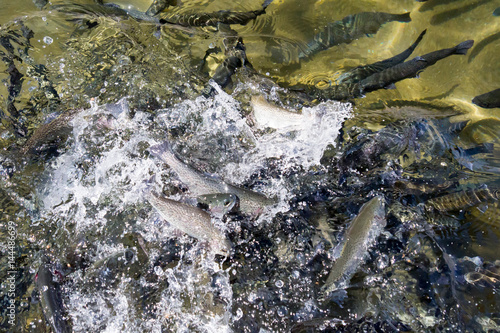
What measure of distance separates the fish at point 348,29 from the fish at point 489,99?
1.50 meters

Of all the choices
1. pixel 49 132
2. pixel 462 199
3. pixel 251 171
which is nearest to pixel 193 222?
pixel 251 171

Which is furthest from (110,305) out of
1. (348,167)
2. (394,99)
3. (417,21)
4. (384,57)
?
(417,21)

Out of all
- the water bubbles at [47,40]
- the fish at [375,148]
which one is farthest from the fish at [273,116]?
the water bubbles at [47,40]

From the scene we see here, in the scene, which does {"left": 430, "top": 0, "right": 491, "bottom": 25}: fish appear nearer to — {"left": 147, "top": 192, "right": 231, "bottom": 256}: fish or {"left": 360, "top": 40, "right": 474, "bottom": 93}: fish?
{"left": 360, "top": 40, "right": 474, "bottom": 93}: fish

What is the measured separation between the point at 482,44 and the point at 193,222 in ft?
14.5

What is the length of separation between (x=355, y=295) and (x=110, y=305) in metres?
2.31

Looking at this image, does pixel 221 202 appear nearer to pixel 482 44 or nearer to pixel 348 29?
pixel 348 29

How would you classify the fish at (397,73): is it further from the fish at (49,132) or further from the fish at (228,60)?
the fish at (49,132)

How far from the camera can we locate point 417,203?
10.5 feet

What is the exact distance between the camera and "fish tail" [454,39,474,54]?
13.3ft

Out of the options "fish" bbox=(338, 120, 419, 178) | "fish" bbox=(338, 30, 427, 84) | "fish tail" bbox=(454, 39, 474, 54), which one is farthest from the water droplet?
"fish tail" bbox=(454, 39, 474, 54)

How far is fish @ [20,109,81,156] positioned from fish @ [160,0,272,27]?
199 cm

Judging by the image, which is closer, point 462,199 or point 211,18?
point 462,199

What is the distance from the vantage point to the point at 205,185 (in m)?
3.05
